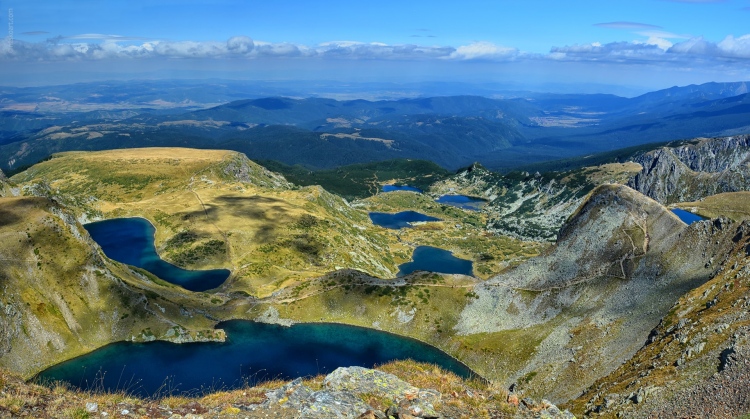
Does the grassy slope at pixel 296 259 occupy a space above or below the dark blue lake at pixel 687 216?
below

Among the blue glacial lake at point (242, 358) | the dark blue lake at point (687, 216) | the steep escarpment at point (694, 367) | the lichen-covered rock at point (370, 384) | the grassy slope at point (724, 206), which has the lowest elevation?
the blue glacial lake at point (242, 358)

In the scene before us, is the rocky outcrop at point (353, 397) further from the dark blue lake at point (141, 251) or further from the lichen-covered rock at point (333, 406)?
the dark blue lake at point (141, 251)

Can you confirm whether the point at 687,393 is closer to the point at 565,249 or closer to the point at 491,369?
the point at 491,369

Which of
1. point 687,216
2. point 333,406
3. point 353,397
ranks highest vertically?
point 333,406

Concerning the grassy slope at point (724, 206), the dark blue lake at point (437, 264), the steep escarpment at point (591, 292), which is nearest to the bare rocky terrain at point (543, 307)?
the steep escarpment at point (591, 292)

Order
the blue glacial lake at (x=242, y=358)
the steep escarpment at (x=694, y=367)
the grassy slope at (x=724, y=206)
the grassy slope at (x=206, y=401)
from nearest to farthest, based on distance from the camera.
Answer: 1. the grassy slope at (x=206, y=401)
2. the steep escarpment at (x=694, y=367)
3. the blue glacial lake at (x=242, y=358)
4. the grassy slope at (x=724, y=206)

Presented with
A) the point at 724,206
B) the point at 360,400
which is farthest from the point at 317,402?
the point at 724,206

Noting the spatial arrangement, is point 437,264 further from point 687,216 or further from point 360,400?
point 360,400

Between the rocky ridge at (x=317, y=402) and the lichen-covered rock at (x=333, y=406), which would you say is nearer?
the rocky ridge at (x=317, y=402)
